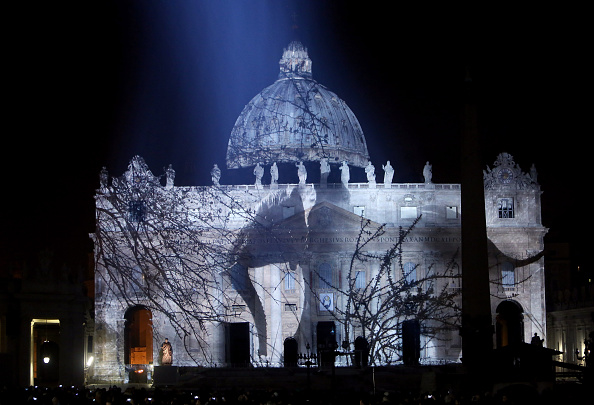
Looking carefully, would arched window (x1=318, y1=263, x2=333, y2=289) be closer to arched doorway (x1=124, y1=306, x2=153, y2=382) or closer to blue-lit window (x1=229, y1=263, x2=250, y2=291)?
blue-lit window (x1=229, y1=263, x2=250, y2=291)

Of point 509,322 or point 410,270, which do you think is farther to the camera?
point 509,322

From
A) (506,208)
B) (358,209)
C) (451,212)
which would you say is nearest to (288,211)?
(358,209)

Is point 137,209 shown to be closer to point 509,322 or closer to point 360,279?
point 360,279

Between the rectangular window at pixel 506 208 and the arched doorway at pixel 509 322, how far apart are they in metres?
6.49

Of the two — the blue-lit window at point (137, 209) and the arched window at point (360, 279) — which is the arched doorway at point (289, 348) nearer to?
the arched window at point (360, 279)

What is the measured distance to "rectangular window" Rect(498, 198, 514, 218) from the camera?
83.6 m

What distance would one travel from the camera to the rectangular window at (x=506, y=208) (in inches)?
3290

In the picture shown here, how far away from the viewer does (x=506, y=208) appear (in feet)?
274

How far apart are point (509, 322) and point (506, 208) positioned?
10.2 m

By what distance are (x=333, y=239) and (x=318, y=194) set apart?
362cm

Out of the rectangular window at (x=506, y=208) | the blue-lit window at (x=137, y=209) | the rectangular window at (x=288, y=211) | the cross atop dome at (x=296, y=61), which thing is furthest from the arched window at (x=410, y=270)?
the blue-lit window at (x=137, y=209)

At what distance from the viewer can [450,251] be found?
272ft

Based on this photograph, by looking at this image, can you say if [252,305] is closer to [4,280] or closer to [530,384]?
[4,280]

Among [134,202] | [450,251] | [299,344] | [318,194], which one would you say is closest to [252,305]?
[299,344]
